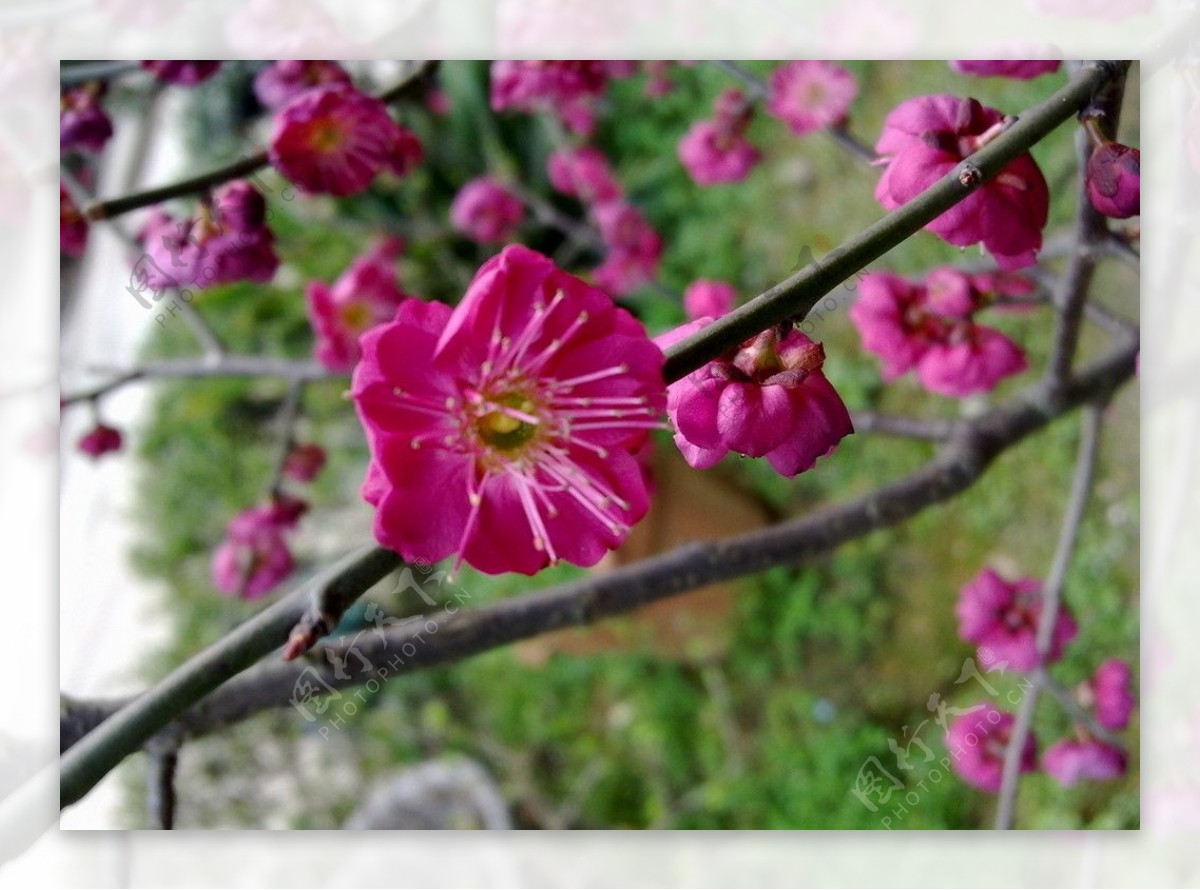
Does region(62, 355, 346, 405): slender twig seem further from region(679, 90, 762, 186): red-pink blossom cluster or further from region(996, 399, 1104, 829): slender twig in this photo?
region(996, 399, 1104, 829): slender twig

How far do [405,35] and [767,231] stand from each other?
112 cm

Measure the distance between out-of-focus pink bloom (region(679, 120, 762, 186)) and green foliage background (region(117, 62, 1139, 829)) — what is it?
0.39 ft

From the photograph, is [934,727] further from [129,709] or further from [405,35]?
[129,709]

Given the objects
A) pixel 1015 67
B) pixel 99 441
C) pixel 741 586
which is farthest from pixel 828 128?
pixel 741 586

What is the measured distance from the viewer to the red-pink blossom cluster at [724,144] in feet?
4.55

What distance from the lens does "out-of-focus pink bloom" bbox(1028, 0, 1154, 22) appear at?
0.92m

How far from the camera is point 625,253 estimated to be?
1.85 meters

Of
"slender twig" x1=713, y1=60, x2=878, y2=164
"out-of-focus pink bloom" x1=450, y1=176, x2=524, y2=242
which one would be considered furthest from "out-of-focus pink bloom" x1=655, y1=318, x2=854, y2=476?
"out-of-focus pink bloom" x1=450, y1=176, x2=524, y2=242

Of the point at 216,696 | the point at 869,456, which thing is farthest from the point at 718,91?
the point at 216,696

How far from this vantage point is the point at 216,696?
2.69 ft

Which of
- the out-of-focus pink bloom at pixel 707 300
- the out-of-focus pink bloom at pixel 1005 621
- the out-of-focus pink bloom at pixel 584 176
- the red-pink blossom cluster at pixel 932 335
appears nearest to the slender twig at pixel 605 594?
the red-pink blossom cluster at pixel 932 335

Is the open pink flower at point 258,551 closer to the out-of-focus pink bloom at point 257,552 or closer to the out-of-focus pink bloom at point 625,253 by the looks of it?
the out-of-focus pink bloom at point 257,552

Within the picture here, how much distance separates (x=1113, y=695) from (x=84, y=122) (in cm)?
119

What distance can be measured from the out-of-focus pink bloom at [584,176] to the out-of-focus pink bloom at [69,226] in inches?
40.0
